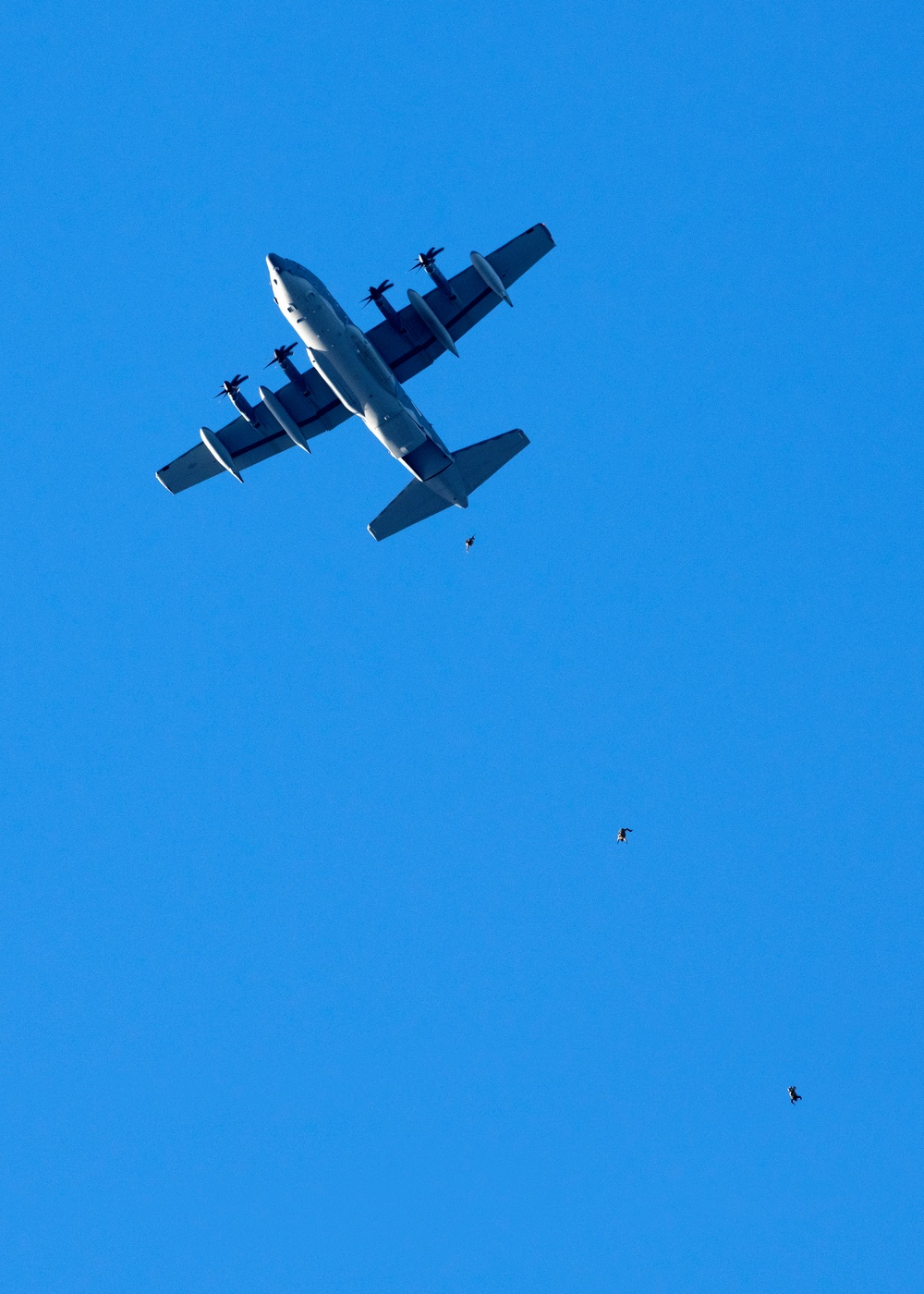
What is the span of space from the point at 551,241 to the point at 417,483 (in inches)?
460

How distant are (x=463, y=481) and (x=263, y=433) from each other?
968 cm

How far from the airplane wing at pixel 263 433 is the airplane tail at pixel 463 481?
5150mm

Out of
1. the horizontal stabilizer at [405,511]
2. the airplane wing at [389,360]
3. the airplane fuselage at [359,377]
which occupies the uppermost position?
the airplane wing at [389,360]

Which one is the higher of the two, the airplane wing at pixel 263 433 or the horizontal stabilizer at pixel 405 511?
Result: the airplane wing at pixel 263 433

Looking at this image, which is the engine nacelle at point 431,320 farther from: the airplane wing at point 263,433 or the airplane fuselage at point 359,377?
the airplane wing at point 263,433

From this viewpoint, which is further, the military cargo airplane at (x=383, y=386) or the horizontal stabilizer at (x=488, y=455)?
the horizontal stabilizer at (x=488, y=455)

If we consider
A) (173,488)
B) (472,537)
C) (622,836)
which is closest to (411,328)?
(472,537)

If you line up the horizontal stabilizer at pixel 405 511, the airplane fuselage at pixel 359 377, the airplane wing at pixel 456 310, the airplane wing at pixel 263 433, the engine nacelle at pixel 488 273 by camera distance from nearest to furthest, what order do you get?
the airplane fuselage at pixel 359 377
the engine nacelle at pixel 488 273
the airplane wing at pixel 456 310
the horizontal stabilizer at pixel 405 511
the airplane wing at pixel 263 433

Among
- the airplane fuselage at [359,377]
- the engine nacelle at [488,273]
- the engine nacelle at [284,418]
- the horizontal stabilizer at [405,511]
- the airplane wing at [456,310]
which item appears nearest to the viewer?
the airplane fuselage at [359,377]

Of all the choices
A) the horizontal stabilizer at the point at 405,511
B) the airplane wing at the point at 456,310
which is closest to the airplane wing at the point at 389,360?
the airplane wing at the point at 456,310

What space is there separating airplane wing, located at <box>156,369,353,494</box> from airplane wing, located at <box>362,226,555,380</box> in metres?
3.27

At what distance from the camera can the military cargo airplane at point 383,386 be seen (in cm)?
5194

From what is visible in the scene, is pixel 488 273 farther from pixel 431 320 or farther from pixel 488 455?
pixel 488 455

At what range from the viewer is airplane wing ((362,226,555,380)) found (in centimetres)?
5494
